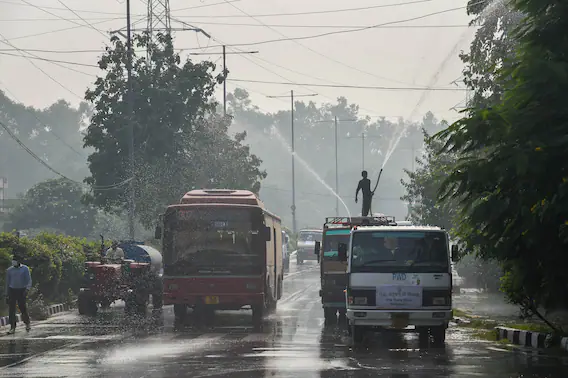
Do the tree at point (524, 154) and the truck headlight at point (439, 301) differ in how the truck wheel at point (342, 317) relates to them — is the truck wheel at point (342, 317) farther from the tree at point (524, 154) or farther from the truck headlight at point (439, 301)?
the tree at point (524, 154)

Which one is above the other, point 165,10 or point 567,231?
point 165,10

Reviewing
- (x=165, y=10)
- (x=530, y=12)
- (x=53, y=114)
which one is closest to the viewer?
(x=530, y=12)

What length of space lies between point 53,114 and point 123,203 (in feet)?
382

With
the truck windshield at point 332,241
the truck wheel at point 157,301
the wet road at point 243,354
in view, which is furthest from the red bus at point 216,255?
the truck wheel at point 157,301

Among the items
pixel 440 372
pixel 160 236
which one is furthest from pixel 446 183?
pixel 160 236

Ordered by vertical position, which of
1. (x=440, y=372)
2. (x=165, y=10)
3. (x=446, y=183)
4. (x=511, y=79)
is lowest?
(x=440, y=372)

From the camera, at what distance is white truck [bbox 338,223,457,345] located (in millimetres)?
20484

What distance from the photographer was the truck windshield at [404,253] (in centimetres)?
2062

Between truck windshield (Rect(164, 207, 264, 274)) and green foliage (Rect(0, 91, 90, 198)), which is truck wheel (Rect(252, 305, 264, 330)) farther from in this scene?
green foliage (Rect(0, 91, 90, 198))

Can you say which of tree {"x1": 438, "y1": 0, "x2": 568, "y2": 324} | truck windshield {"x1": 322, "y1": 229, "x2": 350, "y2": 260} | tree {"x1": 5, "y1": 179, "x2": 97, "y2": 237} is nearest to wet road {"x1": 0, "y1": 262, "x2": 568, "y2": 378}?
truck windshield {"x1": 322, "y1": 229, "x2": 350, "y2": 260}

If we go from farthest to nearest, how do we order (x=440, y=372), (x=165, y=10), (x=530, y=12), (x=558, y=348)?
(x=165, y=10) → (x=558, y=348) → (x=530, y=12) → (x=440, y=372)

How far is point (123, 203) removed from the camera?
57.9 m

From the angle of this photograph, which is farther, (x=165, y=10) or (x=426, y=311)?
(x=165, y=10)

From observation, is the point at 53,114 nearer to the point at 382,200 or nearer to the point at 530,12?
the point at 382,200
